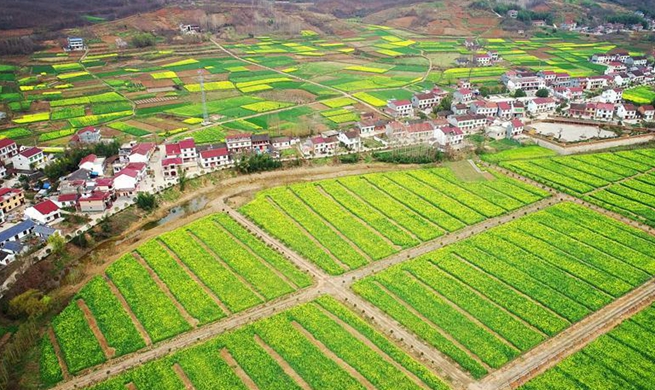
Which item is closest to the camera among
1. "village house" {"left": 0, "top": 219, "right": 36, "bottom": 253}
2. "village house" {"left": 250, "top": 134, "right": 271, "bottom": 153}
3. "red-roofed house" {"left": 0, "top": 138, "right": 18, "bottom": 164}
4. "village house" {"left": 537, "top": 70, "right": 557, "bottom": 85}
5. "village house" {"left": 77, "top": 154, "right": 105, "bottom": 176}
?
"village house" {"left": 0, "top": 219, "right": 36, "bottom": 253}

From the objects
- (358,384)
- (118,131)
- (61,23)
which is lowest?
(358,384)

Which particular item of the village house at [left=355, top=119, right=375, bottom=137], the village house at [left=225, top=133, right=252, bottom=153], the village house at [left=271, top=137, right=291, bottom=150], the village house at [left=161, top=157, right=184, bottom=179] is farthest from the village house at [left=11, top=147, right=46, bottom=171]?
the village house at [left=355, top=119, right=375, bottom=137]

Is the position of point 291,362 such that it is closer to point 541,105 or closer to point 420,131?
point 420,131

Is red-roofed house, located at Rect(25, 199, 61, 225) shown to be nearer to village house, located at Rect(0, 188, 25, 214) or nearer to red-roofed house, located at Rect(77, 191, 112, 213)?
red-roofed house, located at Rect(77, 191, 112, 213)

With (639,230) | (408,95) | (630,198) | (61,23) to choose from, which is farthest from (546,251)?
(61,23)

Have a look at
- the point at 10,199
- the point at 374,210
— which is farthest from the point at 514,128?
the point at 10,199

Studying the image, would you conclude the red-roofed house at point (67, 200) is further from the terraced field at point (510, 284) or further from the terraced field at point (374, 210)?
the terraced field at point (510, 284)

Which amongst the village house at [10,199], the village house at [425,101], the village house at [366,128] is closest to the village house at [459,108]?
the village house at [425,101]

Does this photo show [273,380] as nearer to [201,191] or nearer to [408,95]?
[201,191]
